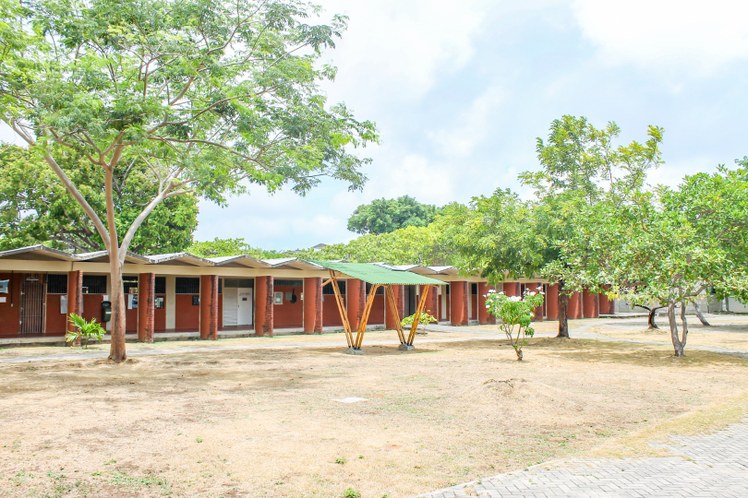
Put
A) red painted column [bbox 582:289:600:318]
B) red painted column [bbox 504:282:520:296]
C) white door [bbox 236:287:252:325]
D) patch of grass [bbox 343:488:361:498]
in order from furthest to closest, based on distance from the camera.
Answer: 1. red painted column [bbox 582:289:600:318]
2. red painted column [bbox 504:282:520:296]
3. white door [bbox 236:287:252:325]
4. patch of grass [bbox 343:488:361:498]

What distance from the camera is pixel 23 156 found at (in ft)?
95.1

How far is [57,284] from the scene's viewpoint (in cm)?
2169

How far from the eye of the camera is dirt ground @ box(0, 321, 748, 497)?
6.00 meters

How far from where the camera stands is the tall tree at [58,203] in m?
28.3

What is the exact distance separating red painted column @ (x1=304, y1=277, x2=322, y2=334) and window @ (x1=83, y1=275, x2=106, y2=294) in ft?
27.1

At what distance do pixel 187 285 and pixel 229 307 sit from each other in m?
2.45

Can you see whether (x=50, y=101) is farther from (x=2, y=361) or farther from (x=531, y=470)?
(x=531, y=470)

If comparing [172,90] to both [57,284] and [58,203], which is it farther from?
[58,203]

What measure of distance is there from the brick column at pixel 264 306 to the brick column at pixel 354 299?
4354mm

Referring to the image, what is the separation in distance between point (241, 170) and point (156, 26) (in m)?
4.56

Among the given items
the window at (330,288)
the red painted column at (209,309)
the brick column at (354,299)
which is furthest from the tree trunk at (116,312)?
the brick column at (354,299)

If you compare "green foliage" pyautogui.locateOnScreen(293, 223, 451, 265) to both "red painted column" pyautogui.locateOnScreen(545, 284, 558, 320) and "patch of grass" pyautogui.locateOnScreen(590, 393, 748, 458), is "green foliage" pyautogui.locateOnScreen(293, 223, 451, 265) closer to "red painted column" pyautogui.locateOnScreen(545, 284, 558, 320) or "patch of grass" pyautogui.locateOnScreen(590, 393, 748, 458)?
"red painted column" pyautogui.locateOnScreen(545, 284, 558, 320)

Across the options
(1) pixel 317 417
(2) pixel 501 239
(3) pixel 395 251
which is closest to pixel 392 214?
(3) pixel 395 251

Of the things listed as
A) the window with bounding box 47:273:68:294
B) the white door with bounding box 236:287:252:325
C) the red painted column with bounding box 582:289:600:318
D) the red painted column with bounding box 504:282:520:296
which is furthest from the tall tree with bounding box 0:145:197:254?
the red painted column with bounding box 582:289:600:318
